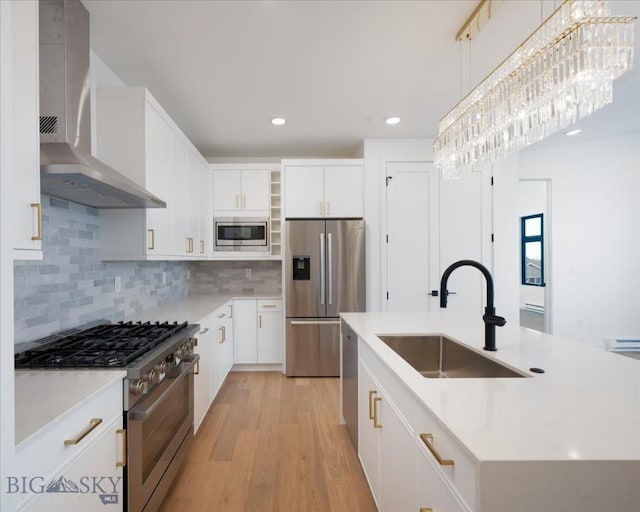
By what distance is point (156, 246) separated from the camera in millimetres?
2238

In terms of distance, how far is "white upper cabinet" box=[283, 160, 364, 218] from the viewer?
3723 mm

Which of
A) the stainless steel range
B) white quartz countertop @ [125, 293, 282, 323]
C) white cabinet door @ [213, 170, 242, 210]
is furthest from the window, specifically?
the stainless steel range

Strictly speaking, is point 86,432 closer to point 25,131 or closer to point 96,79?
point 25,131

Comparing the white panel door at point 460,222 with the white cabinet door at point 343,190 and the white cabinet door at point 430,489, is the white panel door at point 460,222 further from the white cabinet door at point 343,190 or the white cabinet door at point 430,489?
the white cabinet door at point 430,489

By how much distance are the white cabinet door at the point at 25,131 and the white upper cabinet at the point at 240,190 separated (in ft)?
9.33

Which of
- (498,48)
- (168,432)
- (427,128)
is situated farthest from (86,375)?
(427,128)

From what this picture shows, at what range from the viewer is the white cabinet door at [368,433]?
1.53 metres

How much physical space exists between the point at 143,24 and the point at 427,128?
2.74 m

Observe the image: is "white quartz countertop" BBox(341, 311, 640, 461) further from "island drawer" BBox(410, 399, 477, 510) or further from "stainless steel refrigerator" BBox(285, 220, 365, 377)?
"stainless steel refrigerator" BBox(285, 220, 365, 377)

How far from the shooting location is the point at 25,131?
3.19ft

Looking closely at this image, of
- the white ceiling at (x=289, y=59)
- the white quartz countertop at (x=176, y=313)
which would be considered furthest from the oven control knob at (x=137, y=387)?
the white ceiling at (x=289, y=59)

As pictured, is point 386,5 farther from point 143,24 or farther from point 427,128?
point 427,128

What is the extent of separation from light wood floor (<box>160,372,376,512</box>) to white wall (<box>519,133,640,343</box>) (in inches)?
148

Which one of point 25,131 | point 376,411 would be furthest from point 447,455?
point 25,131
